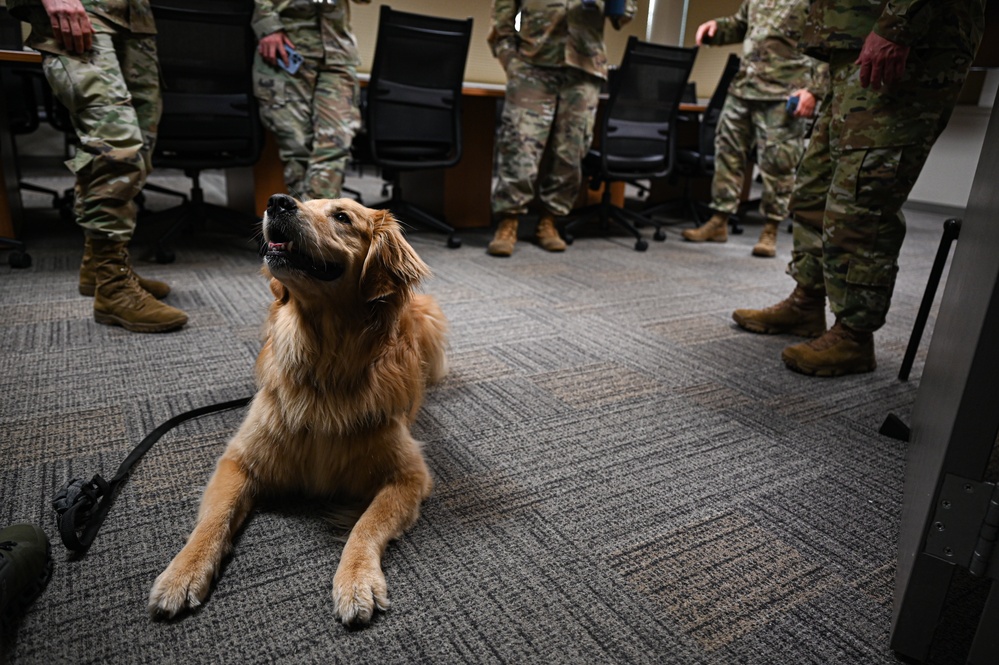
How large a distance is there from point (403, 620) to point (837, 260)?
1.67 m

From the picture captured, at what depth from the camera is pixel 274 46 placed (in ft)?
9.23

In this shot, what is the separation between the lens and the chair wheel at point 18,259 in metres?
2.67

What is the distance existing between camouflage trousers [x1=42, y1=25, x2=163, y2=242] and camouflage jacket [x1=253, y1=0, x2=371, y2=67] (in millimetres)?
807

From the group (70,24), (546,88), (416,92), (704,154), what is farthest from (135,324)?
(704,154)

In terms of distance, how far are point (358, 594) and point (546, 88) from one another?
3.17m

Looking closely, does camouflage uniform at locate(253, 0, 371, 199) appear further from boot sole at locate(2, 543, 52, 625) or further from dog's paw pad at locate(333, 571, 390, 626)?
dog's paw pad at locate(333, 571, 390, 626)

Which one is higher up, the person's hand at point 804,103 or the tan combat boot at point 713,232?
the person's hand at point 804,103

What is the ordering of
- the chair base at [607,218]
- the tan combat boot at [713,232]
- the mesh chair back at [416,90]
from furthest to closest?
the tan combat boot at [713,232] < the chair base at [607,218] < the mesh chair back at [416,90]

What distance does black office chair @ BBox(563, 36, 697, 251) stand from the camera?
383 centimetres

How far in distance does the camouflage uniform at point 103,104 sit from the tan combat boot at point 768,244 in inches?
133

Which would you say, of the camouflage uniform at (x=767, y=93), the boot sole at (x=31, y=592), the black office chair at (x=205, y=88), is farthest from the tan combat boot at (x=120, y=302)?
the camouflage uniform at (x=767, y=93)

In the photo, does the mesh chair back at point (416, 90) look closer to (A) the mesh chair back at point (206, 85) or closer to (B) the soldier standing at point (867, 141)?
(A) the mesh chair back at point (206, 85)

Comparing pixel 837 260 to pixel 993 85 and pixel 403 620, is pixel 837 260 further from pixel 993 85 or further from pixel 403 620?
pixel 993 85

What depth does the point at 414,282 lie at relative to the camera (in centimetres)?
125
